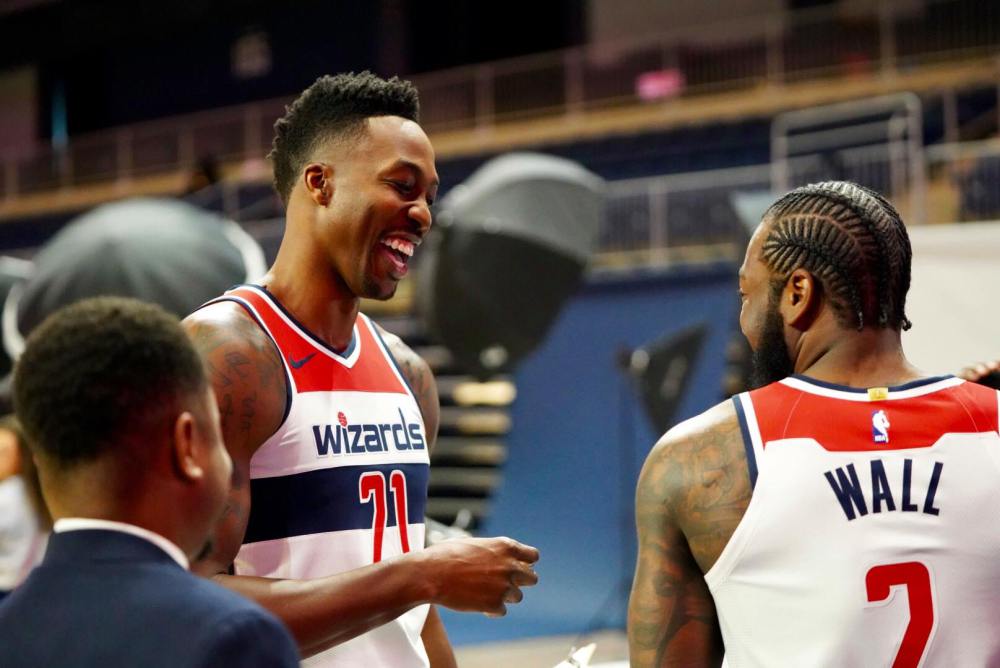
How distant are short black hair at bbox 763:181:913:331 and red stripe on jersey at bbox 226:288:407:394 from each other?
851 millimetres

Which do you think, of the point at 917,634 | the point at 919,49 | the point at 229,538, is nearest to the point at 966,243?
the point at 917,634

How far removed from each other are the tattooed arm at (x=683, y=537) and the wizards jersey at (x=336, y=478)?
52 centimetres

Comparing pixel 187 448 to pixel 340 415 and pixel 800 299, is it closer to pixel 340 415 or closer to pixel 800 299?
pixel 340 415

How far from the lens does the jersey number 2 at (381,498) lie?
2.23 metres

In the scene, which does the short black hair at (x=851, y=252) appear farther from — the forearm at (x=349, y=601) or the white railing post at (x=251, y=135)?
the white railing post at (x=251, y=135)

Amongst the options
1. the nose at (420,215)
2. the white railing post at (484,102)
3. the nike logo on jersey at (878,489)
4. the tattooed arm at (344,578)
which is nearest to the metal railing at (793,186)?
the white railing post at (484,102)

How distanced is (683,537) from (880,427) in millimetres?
376

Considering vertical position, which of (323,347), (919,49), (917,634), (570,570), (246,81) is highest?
(246,81)

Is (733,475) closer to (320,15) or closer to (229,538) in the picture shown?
(229,538)

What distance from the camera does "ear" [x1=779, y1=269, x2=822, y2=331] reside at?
2.03 meters

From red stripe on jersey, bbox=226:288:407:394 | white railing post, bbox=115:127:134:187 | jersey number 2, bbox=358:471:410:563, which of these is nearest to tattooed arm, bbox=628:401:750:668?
jersey number 2, bbox=358:471:410:563

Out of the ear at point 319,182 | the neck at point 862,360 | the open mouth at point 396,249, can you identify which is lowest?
the neck at point 862,360

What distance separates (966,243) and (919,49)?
28.5 feet

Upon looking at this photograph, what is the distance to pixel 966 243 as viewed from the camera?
5242mm
